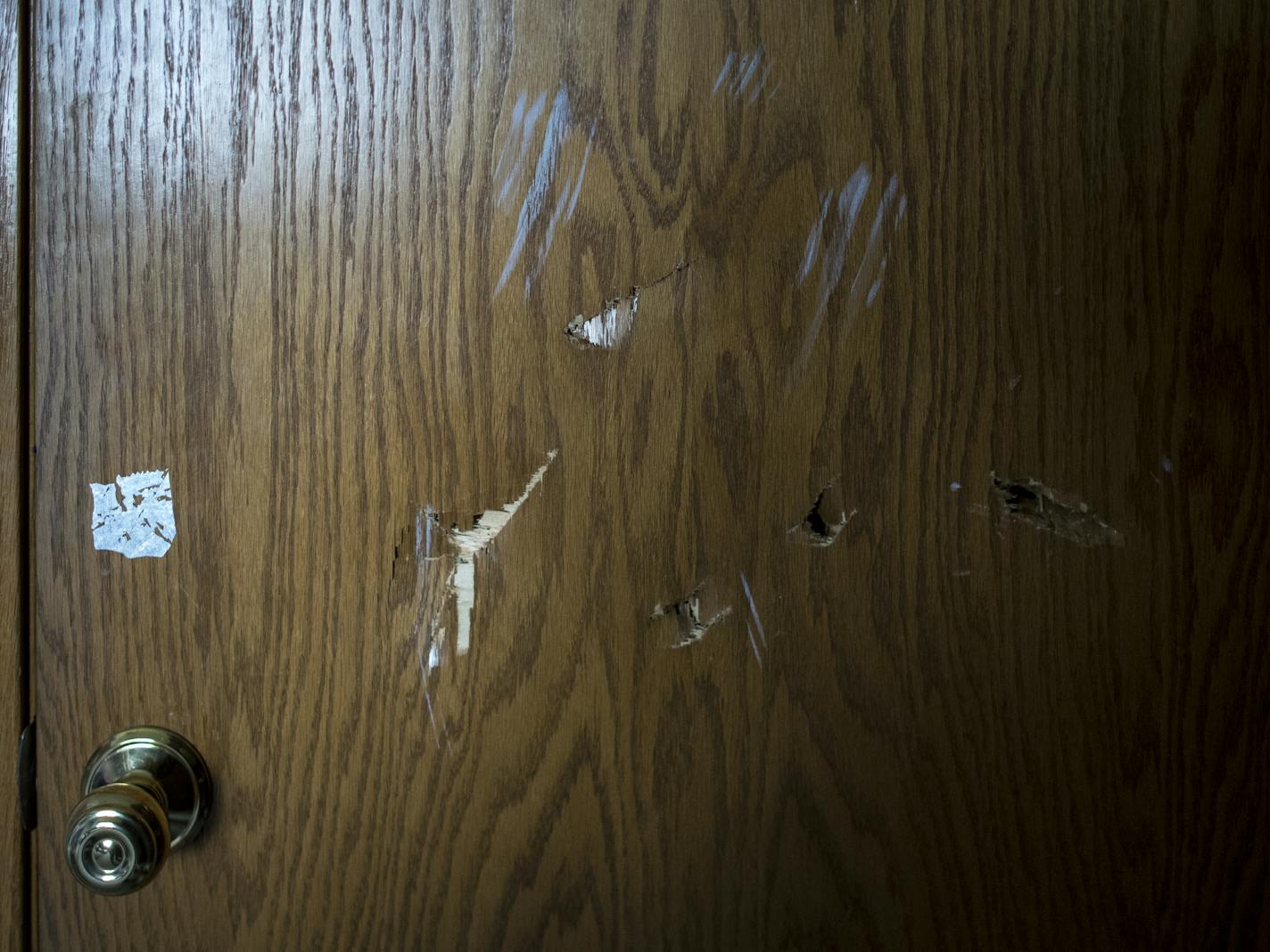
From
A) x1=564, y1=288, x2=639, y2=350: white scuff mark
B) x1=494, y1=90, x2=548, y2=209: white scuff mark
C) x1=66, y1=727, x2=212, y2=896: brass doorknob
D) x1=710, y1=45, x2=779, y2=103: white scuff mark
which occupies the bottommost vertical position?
x1=66, y1=727, x2=212, y2=896: brass doorknob

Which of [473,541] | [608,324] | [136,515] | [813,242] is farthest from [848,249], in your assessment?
[136,515]

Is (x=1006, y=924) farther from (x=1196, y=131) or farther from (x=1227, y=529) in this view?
(x=1196, y=131)

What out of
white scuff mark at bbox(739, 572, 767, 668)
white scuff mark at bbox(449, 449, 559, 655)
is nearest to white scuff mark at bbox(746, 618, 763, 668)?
white scuff mark at bbox(739, 572, 767, 668)

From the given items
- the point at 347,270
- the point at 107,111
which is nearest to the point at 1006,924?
the point at 347,270

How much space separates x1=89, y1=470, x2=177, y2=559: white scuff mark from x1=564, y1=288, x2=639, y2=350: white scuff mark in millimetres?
208

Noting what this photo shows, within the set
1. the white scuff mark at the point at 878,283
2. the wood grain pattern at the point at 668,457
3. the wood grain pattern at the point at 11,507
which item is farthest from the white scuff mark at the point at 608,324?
the wood grain pattern at the point at 11,507

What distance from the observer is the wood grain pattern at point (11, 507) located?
0.40 metres

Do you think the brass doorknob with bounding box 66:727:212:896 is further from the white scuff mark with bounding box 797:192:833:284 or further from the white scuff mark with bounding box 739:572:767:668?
the white scuff mark with bounding box 797:192:833:284

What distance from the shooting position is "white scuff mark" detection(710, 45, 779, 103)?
0.40 meters

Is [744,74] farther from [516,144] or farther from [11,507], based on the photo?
[11,507]

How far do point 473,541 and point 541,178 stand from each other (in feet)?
0.58

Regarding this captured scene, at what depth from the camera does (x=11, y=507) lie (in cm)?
41

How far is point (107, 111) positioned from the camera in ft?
1.32

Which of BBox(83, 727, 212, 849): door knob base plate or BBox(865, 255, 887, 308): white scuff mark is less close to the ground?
BBox(865, 255, 887, 308): white scuff mark
